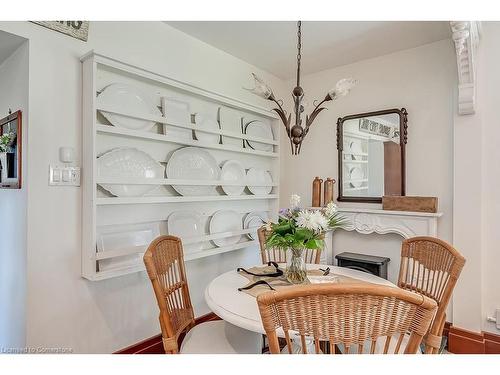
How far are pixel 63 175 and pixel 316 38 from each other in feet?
7.20

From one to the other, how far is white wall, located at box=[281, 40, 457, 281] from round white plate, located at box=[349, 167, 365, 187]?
0.56ft

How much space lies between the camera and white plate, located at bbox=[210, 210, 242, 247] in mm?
2631

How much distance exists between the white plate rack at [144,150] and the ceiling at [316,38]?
1.71ft

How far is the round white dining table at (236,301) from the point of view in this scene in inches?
48.9

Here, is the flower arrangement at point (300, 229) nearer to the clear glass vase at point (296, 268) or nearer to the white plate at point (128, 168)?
the clear glass vase at point (296, 268)

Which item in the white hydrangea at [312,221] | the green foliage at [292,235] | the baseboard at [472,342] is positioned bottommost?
the baseboard at [472,342]

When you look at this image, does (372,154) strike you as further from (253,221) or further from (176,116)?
(176,116)

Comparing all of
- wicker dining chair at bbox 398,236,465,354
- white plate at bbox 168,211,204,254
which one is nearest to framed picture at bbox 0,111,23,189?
white plate at bbox 168,211,204,254

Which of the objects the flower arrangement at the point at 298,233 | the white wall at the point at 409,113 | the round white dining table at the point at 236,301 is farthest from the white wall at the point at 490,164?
the flower arrangement at the point at 298,233

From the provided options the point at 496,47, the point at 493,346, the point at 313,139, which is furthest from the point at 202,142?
the point at 493,346

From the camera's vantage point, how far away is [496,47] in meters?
2.30

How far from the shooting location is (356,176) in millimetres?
3086

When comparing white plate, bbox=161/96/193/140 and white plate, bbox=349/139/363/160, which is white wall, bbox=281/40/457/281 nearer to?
white plate, bbox=349/139/363/160

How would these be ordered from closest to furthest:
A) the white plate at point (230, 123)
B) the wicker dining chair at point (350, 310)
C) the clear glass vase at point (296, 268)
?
the wicker dining chair at point (350, 310), the clear glass vase at point (296, 268), the white plate at point (230, 123)
